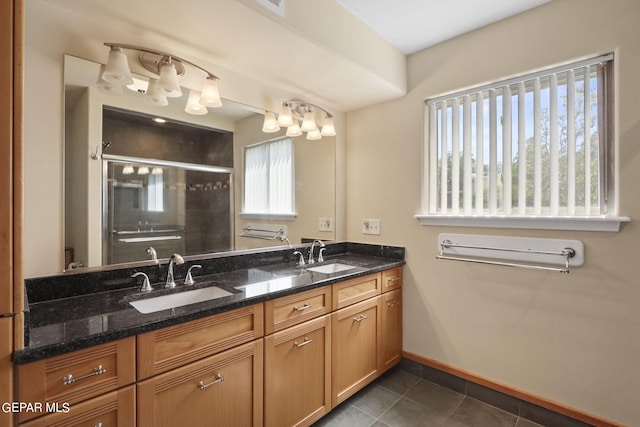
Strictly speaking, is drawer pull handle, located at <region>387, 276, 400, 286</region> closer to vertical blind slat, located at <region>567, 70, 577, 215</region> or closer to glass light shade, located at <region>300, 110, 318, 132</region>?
vertical blind slat, located at <region>567, 70, 577, 215</region>

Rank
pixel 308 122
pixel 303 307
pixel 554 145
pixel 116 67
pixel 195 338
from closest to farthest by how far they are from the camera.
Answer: pixel 195 338
pixel 116 67
pixel 303 307
pixel 554 145
pixel 308 122

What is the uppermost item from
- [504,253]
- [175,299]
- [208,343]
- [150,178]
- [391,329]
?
[150,178]

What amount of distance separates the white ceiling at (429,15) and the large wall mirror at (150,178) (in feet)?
3.04

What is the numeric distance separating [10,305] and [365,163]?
2.17m

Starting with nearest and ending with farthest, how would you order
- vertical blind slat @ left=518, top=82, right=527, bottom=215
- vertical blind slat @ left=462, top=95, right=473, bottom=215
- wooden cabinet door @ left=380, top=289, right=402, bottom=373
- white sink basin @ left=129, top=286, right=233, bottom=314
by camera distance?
white sink basin @ left=129, top=286, right=233, bottom=314, vertical blind slat @ left=518, top=82, right=527, bottom=215, vertical blind slat @ left=462, top=95, right=473, bottom=215, wooden cabinet door @ left=380, top=289, right=402, bottom=373

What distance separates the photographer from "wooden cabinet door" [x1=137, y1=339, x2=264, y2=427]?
42.0 inches

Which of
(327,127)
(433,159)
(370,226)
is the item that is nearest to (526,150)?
(433,159)

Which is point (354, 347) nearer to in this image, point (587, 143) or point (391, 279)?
point (391, 279)

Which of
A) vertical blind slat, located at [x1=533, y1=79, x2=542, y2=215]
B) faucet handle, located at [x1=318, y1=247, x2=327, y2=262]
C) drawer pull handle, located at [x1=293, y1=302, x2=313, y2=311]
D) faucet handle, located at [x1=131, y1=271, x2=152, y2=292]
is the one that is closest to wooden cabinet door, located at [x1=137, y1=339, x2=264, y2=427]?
drawer pull handle, located at [x1=293, y1=302, x2=313, y2=311]

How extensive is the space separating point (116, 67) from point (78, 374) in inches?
47.8

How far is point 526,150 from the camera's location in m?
1.80

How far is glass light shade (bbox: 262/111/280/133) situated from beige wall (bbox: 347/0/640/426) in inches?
30.1

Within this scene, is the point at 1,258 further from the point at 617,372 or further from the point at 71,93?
the point at 617,372

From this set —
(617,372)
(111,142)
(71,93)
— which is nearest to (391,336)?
(617,372)
